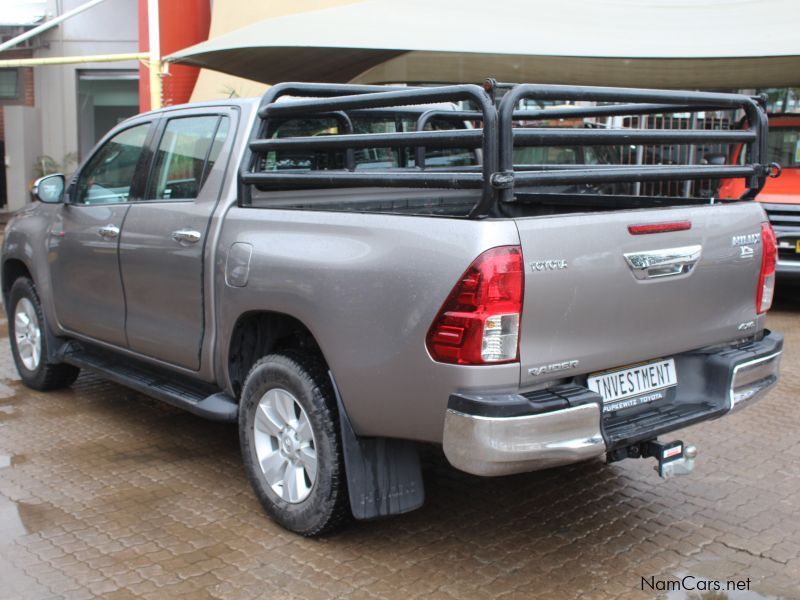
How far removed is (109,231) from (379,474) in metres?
2.44

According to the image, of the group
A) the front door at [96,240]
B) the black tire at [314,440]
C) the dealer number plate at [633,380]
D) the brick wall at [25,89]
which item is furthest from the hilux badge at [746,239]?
the brick wall at [25,89]

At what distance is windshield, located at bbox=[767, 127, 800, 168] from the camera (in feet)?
35.0

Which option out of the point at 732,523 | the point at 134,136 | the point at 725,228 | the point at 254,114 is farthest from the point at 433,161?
the point at 732,523

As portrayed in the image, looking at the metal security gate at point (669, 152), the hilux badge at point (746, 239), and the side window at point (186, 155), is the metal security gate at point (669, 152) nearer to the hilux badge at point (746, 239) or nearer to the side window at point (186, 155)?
the hilux badge at point (746, 239)

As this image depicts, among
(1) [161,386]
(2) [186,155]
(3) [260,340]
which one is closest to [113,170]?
(2) [186,155]

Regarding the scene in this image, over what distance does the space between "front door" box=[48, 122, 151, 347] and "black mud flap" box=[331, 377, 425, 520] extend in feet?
6.79

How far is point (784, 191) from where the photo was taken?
9758 mm

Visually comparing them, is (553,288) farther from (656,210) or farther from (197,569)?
(197,569)

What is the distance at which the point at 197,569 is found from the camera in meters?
3.72

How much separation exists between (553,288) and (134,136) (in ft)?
10.2

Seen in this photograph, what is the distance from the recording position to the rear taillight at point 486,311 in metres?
3.12

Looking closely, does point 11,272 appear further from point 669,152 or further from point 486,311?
point 669,152

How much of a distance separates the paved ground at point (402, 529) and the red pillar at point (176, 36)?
1141cm

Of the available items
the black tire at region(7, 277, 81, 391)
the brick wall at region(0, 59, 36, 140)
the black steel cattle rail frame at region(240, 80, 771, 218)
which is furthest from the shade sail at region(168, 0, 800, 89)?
the brick wall at region(0, 59, 36, 140)
